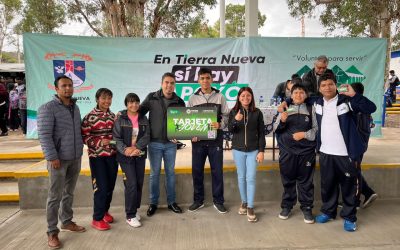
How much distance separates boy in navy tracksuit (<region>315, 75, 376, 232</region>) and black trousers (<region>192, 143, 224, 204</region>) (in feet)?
4.34

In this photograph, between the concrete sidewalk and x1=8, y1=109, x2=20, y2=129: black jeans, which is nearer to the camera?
the concrete sidewalk

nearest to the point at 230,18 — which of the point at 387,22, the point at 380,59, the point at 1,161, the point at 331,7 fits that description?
the point at 331,7

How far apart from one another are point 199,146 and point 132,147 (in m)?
0.94

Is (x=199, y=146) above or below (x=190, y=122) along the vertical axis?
below

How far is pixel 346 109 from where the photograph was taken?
3.75 metres

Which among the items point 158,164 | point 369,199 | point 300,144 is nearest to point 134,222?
point 158,164

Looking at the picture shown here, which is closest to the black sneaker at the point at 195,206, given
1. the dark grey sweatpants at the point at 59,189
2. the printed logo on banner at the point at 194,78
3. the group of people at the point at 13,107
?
the dark grey sweatpants at the point at 59,189

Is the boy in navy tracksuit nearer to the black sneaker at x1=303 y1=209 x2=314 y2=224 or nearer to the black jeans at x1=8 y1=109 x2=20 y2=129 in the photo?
the black sneaker at x1=303 y1=209 x2=314 y2=224

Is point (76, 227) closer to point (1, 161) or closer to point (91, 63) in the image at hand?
point (1, 161)

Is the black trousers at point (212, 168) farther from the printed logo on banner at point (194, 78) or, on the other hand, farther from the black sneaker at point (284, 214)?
the printed logo on banner at point (194, 78)

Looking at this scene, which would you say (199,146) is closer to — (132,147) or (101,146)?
(132,147)

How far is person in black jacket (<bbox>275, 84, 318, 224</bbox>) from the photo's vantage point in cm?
401

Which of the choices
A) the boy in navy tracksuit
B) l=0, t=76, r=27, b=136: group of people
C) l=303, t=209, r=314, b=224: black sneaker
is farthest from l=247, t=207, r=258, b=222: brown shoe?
l=0, t=76, r=27, b=136: group of people

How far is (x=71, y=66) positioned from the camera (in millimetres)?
7078
